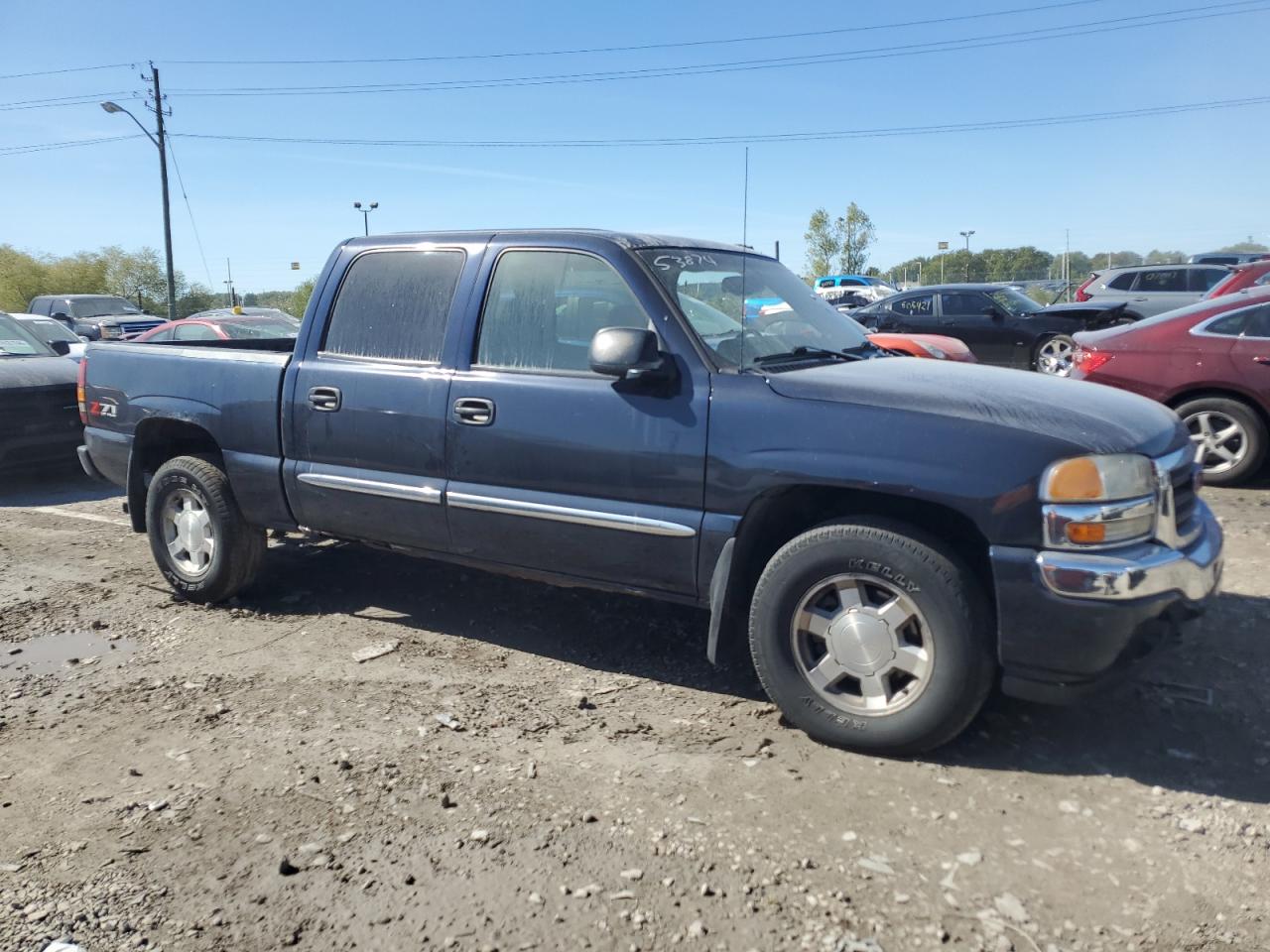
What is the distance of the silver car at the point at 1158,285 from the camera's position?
1661 cm

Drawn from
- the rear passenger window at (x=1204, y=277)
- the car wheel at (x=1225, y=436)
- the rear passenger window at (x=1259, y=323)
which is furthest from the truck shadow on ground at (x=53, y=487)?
the rear passenger window at (x=1204, y=277)

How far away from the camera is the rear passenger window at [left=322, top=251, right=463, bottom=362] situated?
4508mm

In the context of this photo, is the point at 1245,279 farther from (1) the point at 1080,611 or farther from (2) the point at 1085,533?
(1) the point at 1080,611

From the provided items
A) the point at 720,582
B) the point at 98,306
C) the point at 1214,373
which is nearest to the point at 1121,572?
the point at 720,582

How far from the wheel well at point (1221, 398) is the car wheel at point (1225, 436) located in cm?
3

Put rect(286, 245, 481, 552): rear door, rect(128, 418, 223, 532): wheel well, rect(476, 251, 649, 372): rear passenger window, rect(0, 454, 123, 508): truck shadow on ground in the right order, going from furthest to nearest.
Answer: rect(0, 454, 123, 508): truck shadow on ground, rect(128, 418, 223, 532): wheel well, rect(286, 245, 481, 552): rear door, rect(476, 251, 649, 372): rear passenger window

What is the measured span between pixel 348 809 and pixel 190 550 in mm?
2625

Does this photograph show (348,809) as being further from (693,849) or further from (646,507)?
(646,507)

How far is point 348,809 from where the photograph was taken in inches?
127

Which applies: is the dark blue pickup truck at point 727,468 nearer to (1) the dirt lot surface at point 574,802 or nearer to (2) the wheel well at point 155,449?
(2) the wheel well at point 155,449

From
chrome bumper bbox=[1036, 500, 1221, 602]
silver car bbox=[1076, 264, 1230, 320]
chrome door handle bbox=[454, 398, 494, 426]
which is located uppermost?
silver car bbox=[1076, 264, 1230, 320]

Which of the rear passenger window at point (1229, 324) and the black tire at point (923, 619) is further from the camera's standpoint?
the rear passenger window at point (1229, 324)

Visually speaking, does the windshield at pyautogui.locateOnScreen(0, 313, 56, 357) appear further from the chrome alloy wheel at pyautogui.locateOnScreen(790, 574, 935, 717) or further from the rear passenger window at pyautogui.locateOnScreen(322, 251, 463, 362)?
the chrome alloy wheel at pyautogui.locateOnScreen(790, 574, 935, 717)

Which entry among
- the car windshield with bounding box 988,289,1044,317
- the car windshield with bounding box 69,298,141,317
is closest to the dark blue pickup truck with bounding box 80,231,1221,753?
the car windshield with bounding box 988,289,1044,317
